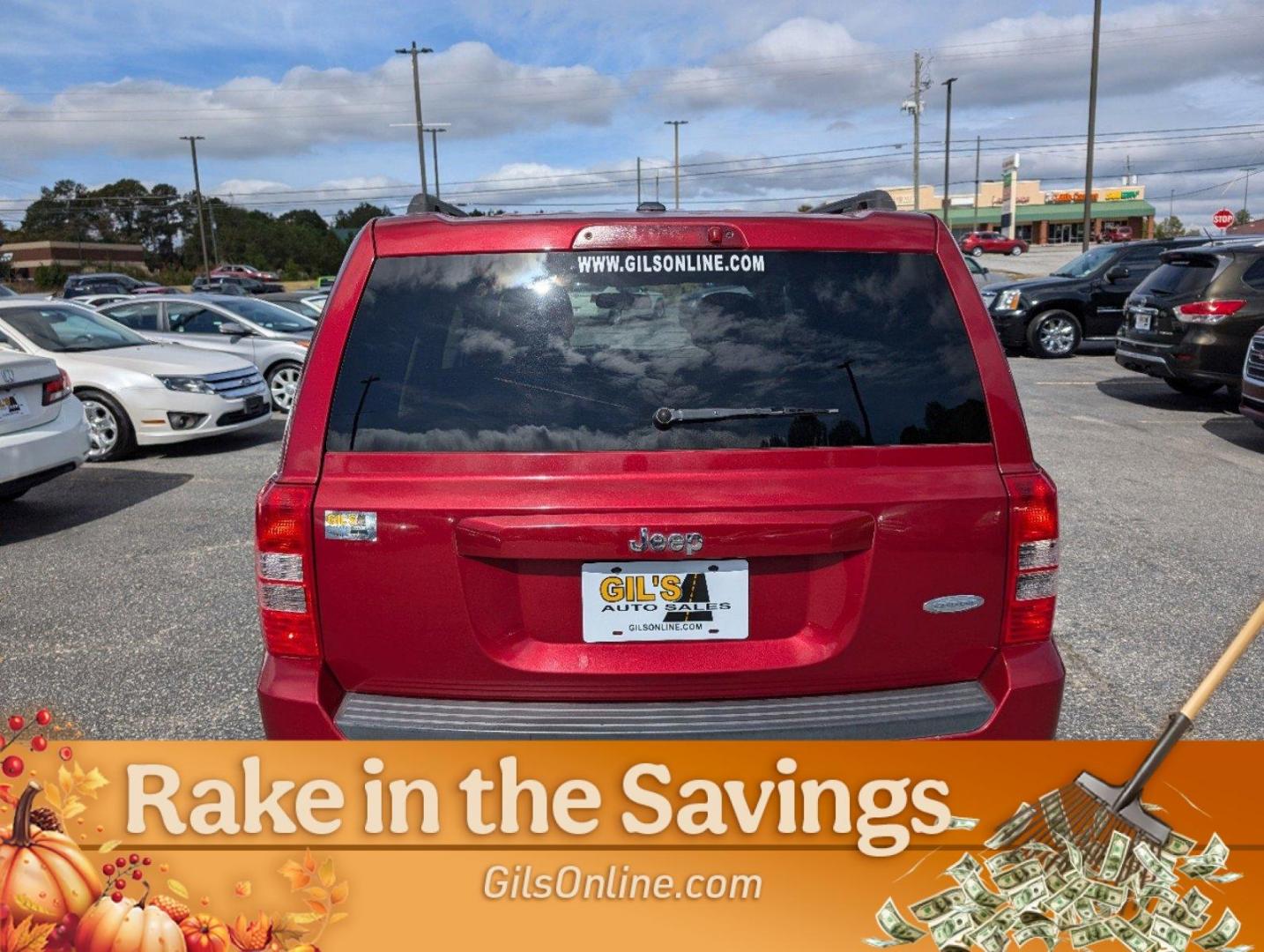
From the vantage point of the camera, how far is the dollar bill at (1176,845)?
7.15ft

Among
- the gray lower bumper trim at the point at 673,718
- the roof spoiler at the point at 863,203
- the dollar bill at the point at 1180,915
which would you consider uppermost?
the roof spoiler at the point at 863,203

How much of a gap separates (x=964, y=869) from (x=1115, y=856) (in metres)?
0.30

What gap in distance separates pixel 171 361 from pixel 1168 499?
8811mm

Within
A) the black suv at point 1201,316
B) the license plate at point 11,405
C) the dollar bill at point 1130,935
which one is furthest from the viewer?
the black suv at point 1201,316

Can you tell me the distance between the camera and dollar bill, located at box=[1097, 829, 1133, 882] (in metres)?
2.16

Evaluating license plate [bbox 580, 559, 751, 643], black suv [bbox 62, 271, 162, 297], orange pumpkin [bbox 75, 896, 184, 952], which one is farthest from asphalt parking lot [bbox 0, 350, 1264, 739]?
black suv [bbox 62, 271, 162, 297]

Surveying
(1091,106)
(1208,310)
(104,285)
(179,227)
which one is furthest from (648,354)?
(179,227)

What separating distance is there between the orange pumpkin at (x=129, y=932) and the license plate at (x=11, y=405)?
222 inches

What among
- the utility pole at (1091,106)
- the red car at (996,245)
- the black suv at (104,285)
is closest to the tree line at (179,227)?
the black suv at (104,285)

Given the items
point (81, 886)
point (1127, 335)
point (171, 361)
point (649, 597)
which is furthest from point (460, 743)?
point (1127, 335)

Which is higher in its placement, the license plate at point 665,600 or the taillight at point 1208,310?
the license plate at point 665,600

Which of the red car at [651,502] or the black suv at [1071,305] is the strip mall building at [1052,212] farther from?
the red car at [651,502]

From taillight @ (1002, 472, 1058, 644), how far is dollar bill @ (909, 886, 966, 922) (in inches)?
23.8

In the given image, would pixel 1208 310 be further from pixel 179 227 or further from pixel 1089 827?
pixel 179 227
